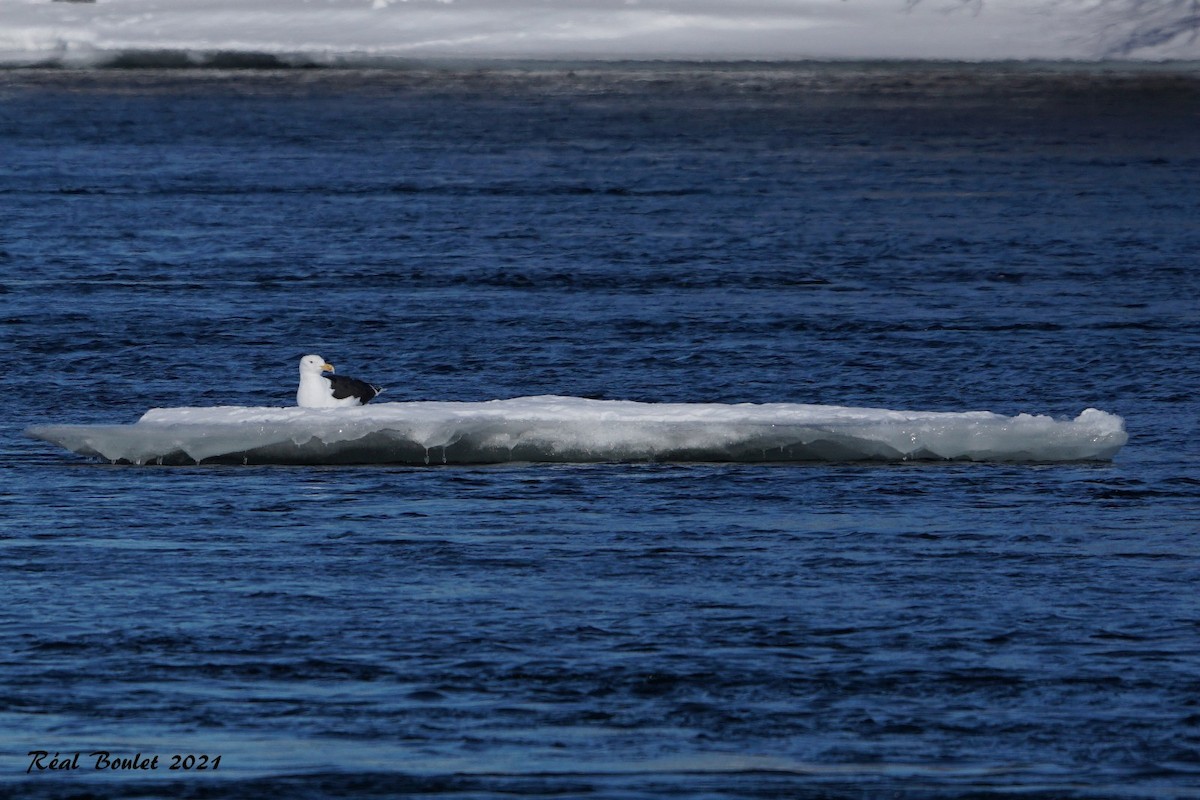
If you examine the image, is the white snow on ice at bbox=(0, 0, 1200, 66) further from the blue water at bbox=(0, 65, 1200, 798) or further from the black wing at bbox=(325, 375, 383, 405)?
the black wing at bbox=(325, 375, 383, 405)

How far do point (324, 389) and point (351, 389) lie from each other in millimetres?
208

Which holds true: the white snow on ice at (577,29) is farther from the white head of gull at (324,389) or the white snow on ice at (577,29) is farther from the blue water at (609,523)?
the white head of gull at (324,389)

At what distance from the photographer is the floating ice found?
11.8 m

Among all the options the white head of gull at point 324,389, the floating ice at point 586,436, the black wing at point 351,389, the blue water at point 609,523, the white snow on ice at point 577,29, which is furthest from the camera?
the white snow on ice at point 577,29

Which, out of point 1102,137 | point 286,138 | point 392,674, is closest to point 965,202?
point 1102,137

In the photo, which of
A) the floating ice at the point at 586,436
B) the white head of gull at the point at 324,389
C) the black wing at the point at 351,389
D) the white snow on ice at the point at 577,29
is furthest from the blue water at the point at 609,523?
the white snow on ice at the point at 577,29

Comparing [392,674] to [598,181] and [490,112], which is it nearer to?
[598,181]

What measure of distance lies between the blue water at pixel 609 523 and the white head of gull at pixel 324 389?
2.19ft

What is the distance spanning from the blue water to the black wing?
0.79 m

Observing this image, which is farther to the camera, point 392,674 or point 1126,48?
point 1126,48

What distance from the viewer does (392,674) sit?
821 cm

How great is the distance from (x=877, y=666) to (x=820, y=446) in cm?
373

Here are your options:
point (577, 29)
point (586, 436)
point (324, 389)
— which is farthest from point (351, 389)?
point (577, 29)

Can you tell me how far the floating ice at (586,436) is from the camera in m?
11.8
